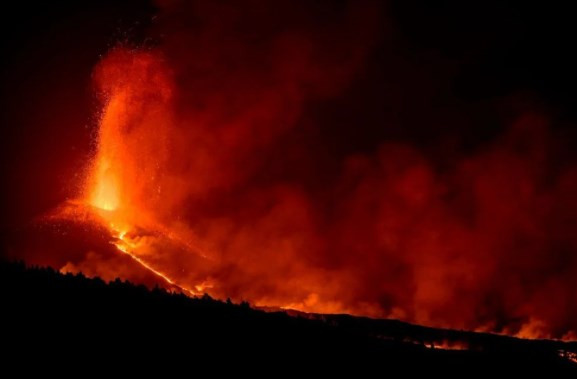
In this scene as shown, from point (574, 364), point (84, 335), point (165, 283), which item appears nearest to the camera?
point (84, 335)

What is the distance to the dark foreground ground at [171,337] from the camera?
11.0m

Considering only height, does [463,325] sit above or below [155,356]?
above

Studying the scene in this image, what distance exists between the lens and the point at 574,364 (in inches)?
759

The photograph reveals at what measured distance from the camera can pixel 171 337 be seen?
1239cm

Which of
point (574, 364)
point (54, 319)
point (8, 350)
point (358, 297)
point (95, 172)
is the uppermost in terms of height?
point (95, 172)

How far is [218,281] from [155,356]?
25.9 meters

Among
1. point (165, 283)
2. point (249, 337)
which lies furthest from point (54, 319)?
point (165, 283)

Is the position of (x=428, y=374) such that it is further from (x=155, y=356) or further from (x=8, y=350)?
(x=8, y=350)

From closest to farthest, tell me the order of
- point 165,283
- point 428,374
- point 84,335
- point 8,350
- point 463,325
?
point 8,350
point 84,335
point 428,374
point 165,283
point 463,325

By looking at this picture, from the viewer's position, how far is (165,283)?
33.1 metres

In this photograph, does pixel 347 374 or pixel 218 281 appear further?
pixel 218 281

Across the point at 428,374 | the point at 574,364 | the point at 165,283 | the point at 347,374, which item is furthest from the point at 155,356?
the point at 165,283

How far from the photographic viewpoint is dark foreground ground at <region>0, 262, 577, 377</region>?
11.0m

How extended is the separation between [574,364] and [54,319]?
1690 cm
